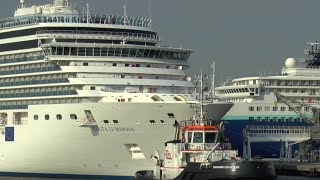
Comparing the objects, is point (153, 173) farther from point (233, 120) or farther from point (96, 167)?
point (233, 120)

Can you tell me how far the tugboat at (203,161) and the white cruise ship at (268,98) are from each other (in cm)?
4354

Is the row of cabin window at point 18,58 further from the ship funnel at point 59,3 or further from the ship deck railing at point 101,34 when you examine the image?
the ship funnel at point 59,3

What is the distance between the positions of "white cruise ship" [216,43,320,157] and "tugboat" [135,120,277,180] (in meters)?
43.5

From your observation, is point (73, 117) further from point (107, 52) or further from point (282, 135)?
point (282, 135)

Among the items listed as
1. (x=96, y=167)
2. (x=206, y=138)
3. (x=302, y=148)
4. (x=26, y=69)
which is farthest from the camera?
(x=302, y=148)

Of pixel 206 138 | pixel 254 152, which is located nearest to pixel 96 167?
pixel 206 138

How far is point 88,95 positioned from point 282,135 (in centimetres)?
4016

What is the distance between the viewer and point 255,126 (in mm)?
97688

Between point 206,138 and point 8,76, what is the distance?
2165 cm

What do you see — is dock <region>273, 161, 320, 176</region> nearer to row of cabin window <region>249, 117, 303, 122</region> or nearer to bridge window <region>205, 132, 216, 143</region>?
row of cabin window <region>249, 117, 303, 122</region>

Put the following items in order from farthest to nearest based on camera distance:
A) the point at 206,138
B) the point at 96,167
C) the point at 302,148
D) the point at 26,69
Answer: the point at 302,148 → the point at 26,69 → the point at 96,167 → the point at 206,138

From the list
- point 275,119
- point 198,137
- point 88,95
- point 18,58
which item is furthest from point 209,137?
point 275,119

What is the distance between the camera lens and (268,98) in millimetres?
100500

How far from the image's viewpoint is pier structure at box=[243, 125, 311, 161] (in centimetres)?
9500
